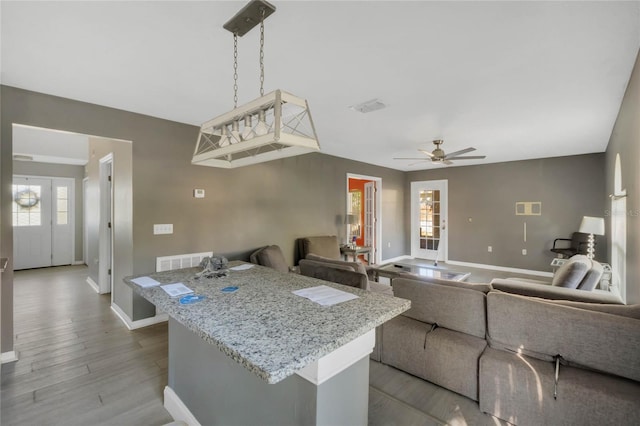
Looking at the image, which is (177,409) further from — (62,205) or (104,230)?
(62,205)

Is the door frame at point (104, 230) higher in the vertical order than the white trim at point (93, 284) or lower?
higher

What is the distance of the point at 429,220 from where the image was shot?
782 cm

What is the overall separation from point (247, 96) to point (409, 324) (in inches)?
102

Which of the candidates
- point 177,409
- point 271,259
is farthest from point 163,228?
point 177,409

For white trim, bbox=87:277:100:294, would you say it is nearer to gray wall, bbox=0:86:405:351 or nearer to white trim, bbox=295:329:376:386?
gray wall, bbox=0:86:405:351

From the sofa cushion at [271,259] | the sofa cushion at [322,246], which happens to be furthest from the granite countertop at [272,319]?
the sofa cushion at [322,246]

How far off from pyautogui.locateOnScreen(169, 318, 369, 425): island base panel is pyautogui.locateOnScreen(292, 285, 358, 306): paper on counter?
1.02ft

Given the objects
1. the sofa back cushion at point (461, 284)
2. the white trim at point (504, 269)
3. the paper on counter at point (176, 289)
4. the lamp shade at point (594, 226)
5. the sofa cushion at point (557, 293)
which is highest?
the lamp shade at point (594, 226)

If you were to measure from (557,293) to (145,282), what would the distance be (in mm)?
2918

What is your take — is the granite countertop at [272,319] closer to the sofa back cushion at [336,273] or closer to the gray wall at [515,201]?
the sofa back cushion at [336,273]

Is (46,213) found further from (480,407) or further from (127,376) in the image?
(480,407)

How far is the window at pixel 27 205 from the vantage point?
6.18 m

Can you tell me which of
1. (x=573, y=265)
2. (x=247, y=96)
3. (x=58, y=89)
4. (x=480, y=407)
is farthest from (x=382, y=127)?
(x=58, y=89)

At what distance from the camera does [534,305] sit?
1831 mm
